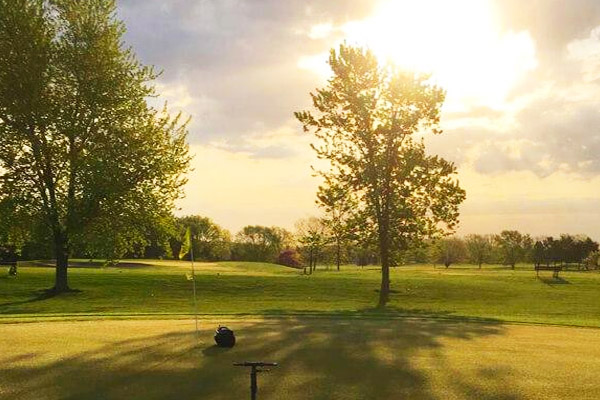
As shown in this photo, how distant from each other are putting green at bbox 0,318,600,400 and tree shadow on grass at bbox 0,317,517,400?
3 centimetres

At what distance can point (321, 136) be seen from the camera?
144 feet

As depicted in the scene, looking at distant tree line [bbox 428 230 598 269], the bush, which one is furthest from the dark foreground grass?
the bush

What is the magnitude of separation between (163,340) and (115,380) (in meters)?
5.11

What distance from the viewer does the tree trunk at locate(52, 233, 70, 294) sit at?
45.0 meters

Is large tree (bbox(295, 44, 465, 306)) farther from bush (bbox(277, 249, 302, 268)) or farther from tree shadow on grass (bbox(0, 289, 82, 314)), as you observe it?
bush (bbox(277, 249, 302, 268))

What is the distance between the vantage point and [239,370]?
15.1 meters

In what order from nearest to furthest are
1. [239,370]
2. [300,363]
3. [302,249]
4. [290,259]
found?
1. [239,370]
2. [300,363]
3. [302,249]
4. [290,259]

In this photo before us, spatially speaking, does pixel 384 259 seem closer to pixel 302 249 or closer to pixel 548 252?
pixel 302 249

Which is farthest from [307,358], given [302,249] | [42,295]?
[302,249]

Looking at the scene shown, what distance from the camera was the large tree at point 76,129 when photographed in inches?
1628

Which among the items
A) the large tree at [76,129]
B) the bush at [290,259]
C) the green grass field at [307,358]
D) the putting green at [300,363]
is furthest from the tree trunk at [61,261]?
the bush at [290,259]

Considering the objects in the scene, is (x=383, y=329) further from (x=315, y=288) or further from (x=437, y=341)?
(x=315, y=288)

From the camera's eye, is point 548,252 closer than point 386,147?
No

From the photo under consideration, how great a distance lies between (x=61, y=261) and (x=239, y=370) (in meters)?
36.0
